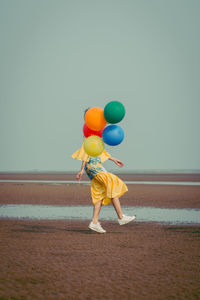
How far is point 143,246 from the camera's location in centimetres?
726

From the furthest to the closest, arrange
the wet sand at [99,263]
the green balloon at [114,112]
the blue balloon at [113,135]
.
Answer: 1. the blue balloon at [113,135]
2. the green balloon at [114,112]
3. the wet sand at [99,263]

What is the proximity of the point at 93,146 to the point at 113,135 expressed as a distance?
0.43m

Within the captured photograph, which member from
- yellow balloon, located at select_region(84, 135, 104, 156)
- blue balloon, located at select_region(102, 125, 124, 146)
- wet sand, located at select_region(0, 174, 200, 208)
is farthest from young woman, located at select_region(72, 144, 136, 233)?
wet sand, located at select_region(0, 174, 200, 208)

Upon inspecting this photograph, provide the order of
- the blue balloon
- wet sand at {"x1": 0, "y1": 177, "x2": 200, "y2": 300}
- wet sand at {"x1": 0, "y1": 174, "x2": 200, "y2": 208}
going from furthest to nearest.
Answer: wet sand at {"x1": 0, "y1": 174, "x2": 200, "y2": 208}
the blue balloon
wet sand at {"x1": 0, "y1": 177, "x2": 200, "y2": 300}

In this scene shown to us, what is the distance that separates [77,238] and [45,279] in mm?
2959

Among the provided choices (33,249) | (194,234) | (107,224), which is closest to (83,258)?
(33,249)

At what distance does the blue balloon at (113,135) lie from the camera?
838 centimetres

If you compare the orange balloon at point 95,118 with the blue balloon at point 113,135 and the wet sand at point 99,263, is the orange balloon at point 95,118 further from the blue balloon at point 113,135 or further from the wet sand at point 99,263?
the wet sand at point 99,263

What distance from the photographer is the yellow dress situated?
28.0 feet

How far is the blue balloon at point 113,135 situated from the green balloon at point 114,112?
148 mm

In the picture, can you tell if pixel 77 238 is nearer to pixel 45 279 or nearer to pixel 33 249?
pixel 33 249

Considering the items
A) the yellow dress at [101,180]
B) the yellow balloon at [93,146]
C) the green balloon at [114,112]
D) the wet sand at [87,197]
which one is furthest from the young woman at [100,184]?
the wet sand at [87,197]

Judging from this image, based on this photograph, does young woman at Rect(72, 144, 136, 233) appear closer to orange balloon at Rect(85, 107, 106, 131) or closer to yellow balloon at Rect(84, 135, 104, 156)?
yellow balloon at Rect(84, 135, 104, 156)

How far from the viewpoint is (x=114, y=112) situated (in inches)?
324
